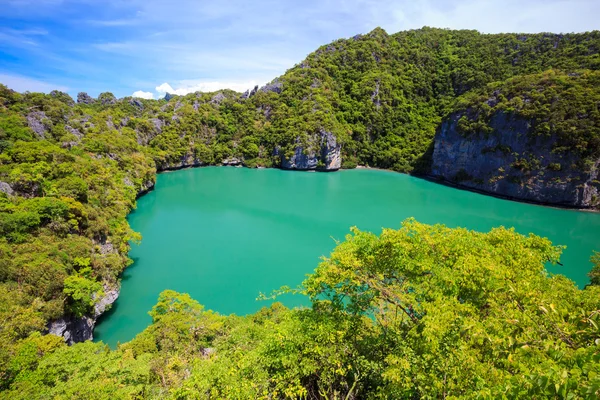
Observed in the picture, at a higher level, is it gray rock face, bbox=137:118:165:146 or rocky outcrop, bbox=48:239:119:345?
gray rock face, bbox=137:118:165:146

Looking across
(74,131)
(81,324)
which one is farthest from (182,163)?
(81,324)

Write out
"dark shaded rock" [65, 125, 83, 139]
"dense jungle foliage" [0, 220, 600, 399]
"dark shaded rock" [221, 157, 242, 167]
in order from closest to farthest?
"dense jungle foliage" [0, 220, 600, 399], "dark shaded rock" [65, 125, 83, 139], "dark shaded rock" [221, 157, 242, 167]

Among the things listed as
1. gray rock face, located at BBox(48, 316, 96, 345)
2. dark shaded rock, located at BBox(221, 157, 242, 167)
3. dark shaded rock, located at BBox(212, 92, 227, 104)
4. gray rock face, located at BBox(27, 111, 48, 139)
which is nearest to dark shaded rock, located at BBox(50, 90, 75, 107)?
dark shaded rock, located at BBox(212, 92, 227, 104)

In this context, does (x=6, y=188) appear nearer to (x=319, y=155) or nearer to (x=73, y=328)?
(x=73, y=328)

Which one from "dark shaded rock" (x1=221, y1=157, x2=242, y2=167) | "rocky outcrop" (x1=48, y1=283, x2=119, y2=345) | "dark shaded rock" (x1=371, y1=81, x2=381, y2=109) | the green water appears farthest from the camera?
"dark shaded rock" (x1=371, y1=81, x2=381, y2=109)

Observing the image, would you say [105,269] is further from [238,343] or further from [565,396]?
[565,396]

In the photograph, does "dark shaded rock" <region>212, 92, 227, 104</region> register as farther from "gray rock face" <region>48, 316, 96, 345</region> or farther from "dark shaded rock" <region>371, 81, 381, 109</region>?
"gray rock face" <region>48, 316, 96, 345</region>

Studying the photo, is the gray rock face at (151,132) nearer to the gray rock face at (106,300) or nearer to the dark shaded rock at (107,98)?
the dark shaded rock at (107,98)

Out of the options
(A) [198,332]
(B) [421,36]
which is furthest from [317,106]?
(A) [198,332]
